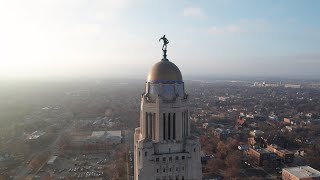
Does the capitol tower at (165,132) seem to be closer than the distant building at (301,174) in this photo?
Yes

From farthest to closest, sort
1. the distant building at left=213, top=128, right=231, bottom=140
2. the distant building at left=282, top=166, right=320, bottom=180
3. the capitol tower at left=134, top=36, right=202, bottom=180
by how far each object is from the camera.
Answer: the distant building at left=213, top=128, right=231, bottom=140 → the distant building at left=282, top=166, right=320, bottom=180 → the capitol tower at left=134, top=36, right=202, bottom=180

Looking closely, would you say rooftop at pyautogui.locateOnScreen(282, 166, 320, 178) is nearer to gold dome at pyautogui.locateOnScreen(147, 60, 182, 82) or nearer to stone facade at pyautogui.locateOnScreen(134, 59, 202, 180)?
stone facade at pyautogui.locateOnScreen(134, 59, 202, 180)

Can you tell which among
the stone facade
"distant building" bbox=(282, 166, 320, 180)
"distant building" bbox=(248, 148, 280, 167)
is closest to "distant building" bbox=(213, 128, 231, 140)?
"distant building" bbox=(248, 148, 280, 167)

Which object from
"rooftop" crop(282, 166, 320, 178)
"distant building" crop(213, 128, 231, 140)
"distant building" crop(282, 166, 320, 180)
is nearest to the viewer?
"distant building" crop(282, 166, 320, 180)

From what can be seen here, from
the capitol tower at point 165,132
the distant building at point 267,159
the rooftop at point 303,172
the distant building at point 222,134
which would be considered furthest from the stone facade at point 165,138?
the distant building at point 222,134

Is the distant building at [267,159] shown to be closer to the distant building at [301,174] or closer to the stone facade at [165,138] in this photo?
the distant building at [301,174]

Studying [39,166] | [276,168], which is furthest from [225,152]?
[39,166]

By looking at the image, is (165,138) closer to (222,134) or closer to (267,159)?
(267,159)

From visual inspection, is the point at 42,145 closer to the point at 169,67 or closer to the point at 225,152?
the point at 225,152
